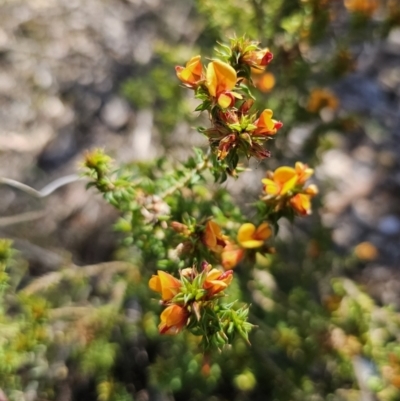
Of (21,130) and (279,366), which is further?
(21,130)

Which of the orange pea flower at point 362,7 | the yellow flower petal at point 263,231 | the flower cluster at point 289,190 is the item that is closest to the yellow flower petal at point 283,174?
the flower cluster at point 289,190

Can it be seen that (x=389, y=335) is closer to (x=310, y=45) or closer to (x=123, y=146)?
(x=310, y=45)

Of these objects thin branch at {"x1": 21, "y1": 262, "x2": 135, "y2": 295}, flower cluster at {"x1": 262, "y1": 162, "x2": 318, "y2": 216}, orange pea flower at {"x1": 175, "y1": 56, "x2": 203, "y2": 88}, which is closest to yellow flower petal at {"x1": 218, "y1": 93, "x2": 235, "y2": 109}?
orange pea flower at {"x1": 175, "y1": 56, "x2": 203, "y2": 88}

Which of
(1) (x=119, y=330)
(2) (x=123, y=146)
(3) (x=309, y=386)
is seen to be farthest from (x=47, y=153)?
(3) (x=309, y=386)

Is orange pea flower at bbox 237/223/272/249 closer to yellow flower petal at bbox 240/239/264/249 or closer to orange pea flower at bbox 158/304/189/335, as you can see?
yellow flower petal at bbox 240/239/264/249

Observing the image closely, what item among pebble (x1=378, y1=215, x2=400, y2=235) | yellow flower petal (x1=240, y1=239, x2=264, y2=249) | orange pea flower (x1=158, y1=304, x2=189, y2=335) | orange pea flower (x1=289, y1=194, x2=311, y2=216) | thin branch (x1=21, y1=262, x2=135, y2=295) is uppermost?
orange pea flower (x1=289, y1=194, x2=311, y2=216)

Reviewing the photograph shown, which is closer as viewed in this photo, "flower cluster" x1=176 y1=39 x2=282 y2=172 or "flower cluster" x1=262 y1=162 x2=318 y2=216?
A: "flower cluster" x1=176 y1=39 x2=282 y2=172
